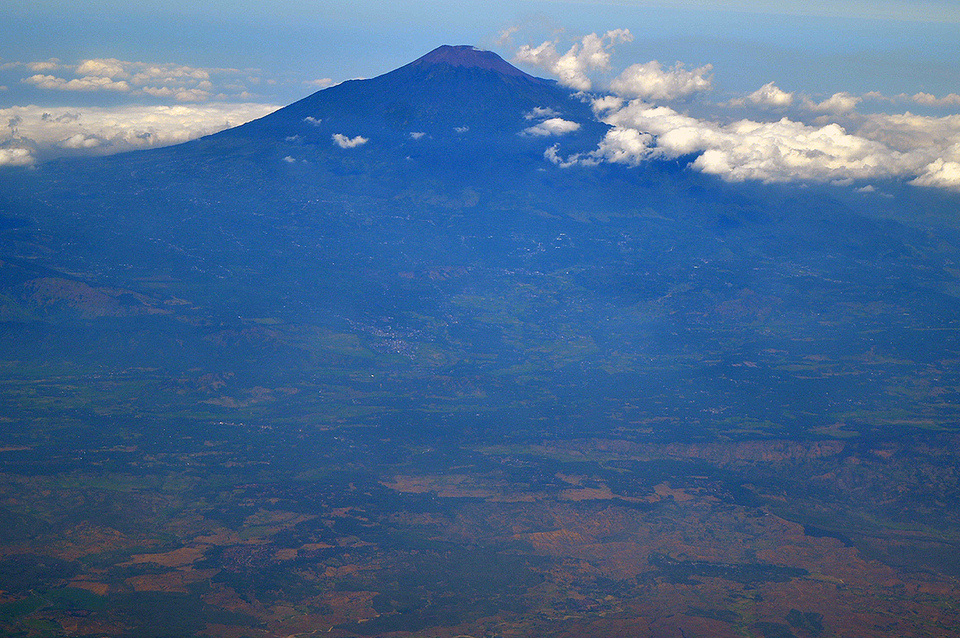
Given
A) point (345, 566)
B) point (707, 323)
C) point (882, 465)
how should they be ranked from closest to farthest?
point (345, 566)
point (882, 465)
point (707, 323)

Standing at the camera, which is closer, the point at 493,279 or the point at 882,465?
the point at 882,465

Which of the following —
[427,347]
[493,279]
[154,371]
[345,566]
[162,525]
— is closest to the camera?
[345,566]

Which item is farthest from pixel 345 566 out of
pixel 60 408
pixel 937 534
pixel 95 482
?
pixel 937 534

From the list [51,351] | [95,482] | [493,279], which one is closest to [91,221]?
[51,351]

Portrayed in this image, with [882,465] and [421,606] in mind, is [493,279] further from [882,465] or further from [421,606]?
[421,606]

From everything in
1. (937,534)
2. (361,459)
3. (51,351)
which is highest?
(51,351)

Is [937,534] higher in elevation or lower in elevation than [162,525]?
lower

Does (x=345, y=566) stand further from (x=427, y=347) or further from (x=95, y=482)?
(x=427, y=347)
